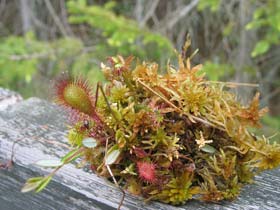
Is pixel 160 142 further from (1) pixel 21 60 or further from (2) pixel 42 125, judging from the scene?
(1) pixel 21 60

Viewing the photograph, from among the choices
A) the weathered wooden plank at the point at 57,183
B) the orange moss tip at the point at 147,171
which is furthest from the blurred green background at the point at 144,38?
the orange moss tip at the point at 147,171

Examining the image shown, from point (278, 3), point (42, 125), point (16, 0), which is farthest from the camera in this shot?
point (16, 0)

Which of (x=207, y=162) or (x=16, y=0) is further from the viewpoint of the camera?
(x=16, y=0)

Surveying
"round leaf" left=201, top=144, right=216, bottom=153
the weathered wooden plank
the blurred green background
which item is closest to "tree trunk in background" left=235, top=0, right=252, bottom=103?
the blurred green background

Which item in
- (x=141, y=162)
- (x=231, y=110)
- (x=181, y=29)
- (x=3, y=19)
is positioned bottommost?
(x=3, y=19)

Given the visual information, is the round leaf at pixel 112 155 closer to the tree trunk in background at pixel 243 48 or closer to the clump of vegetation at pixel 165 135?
the clump of vegetation at pixel 165 135

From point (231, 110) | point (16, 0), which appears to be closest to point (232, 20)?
point (16, 0)

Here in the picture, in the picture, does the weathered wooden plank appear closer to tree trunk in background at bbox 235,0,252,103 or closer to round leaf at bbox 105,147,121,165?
round leaf at bbox 105,147,121,165
